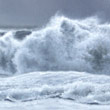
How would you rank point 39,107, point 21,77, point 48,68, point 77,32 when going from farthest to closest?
point 77,32
point 48,68
point 21,77
point 39,107

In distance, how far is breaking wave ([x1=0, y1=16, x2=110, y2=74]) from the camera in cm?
865

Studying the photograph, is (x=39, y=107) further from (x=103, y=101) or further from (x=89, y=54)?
(x=89, y=54)

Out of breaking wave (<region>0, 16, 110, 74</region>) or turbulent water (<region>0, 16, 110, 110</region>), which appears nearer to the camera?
turbulent water (<region>0, 16, 110, 110</region>)

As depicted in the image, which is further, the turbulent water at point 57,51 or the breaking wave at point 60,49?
the breaking wave at point 60,49

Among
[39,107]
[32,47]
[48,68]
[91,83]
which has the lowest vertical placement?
[39,107]

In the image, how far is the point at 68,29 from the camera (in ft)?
30.1

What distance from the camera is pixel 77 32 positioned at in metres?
9.13

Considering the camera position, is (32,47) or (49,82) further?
(32,47)

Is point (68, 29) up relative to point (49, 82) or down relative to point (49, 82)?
up

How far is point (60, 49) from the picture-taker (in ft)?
29.3

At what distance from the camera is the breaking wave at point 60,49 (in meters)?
8.65

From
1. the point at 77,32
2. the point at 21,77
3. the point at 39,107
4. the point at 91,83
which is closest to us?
the point at 39,107

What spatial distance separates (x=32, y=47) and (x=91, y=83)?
2.96 metres

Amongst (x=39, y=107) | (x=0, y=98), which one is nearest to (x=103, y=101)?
(x=39, y=107)
